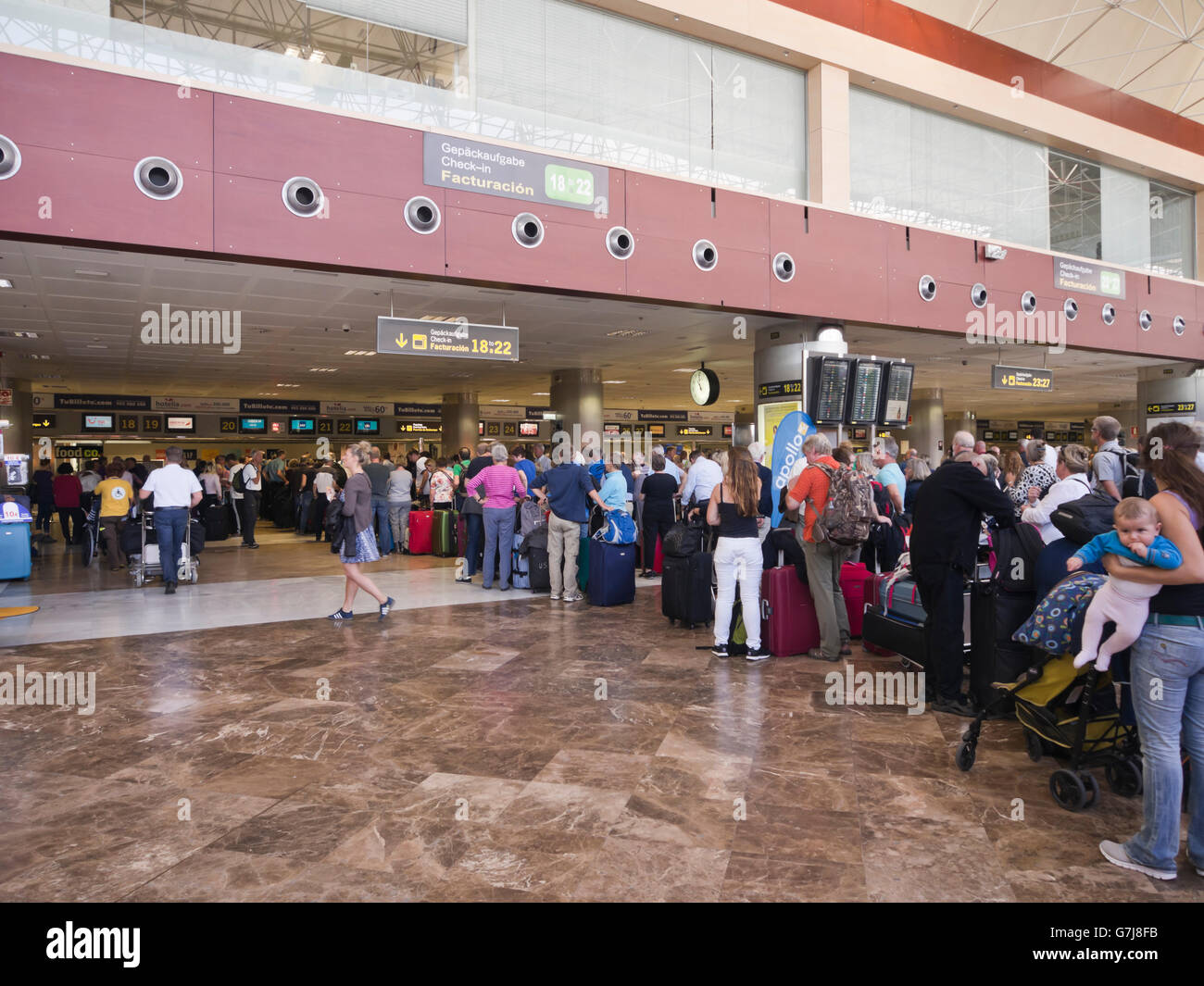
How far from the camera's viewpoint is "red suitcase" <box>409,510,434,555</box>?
13.8 m

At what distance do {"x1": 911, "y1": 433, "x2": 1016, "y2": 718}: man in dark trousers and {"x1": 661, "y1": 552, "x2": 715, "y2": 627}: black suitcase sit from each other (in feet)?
8.28

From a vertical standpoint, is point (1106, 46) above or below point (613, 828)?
above

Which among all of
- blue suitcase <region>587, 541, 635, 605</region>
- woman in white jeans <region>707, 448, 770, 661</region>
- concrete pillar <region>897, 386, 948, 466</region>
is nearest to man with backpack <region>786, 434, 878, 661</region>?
woman in white jeans <region>707, 448, 770, 661</region>

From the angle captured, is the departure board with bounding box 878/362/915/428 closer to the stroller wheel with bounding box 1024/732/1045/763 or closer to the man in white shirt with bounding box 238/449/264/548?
the stroller wheel with bounding box 1024/732/1045/763

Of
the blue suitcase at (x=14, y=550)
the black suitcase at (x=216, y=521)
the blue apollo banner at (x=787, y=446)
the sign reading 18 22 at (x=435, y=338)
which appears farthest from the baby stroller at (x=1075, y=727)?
the black suitcase at (x=216, y=521)

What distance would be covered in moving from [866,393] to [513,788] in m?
9.19

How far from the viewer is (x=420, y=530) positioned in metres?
13.9

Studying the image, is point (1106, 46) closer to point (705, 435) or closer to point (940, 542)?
point (705, 435)

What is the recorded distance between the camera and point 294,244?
824 centimetres

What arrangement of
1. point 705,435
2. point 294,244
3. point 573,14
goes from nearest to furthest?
point 294,244 < point 573,14 < point 705,435

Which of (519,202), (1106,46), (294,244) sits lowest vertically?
(294,244)

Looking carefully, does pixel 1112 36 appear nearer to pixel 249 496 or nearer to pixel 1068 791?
pixel 1068 791

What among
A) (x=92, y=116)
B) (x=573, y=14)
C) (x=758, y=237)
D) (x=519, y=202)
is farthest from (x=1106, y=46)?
(x=92, y=116)
